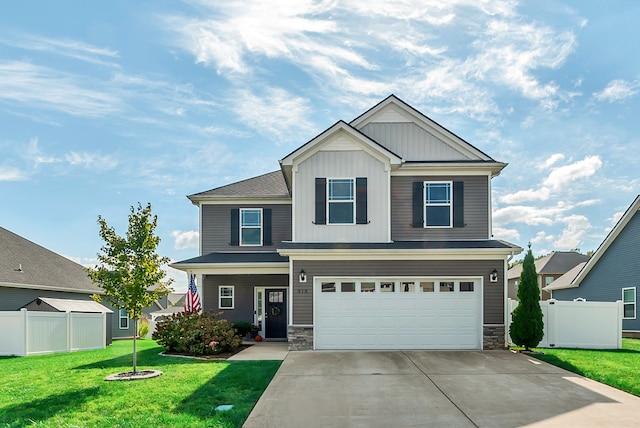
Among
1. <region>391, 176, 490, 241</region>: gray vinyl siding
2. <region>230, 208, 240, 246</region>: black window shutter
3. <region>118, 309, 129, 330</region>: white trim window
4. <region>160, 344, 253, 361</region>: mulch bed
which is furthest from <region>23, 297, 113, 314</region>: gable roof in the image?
<region>391, 176, 490, 241</region>: gray vinyl siding

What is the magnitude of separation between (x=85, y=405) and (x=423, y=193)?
11847 mm

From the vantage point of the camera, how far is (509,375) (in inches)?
445

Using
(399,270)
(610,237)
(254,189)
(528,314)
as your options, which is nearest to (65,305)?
(254,189)

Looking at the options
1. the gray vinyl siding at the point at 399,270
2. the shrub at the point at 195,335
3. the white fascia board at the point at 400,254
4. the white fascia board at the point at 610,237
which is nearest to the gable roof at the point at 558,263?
the white fascia board at the point at 610,237

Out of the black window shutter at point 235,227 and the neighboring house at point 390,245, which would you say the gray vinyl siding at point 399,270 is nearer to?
the neighboring house at point 390,245

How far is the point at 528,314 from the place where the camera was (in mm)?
15188

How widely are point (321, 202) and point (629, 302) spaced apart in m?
15.2

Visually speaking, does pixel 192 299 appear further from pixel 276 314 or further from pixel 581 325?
pixel 581 325

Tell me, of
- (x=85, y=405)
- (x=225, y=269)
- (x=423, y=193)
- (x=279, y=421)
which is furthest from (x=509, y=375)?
(x=225, y=269)

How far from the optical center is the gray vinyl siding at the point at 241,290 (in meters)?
20.7

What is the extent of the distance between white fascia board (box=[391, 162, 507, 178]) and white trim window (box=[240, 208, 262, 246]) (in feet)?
19.7

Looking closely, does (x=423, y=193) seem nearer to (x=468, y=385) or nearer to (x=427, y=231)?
(x=427, y=231)

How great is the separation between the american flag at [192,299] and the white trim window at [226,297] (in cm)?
241

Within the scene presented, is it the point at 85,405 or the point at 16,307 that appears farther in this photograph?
the point at 16,307
